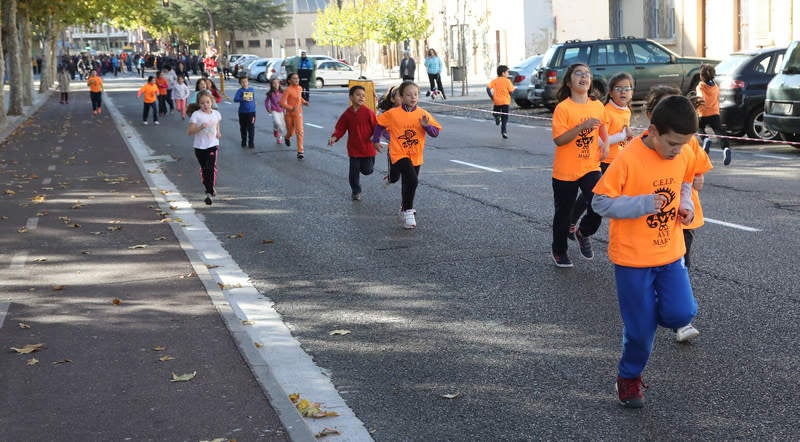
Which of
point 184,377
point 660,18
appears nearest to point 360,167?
point 184,377

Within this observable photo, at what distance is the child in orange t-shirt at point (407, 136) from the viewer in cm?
1095

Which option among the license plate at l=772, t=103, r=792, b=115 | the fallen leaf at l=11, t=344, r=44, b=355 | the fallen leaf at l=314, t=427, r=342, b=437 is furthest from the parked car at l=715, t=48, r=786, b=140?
the fallen leaf at l=314, t=427, r=342, b=437

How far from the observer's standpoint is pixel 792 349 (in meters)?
6.09

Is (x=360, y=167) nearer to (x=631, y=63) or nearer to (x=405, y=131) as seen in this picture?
(x=405, y=131)

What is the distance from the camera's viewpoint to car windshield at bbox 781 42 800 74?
55.7ft

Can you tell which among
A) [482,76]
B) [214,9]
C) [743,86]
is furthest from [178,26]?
[743,86]

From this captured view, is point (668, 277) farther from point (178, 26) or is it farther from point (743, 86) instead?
point (178, 26)

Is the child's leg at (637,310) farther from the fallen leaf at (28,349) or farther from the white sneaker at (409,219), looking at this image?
the white sneaker at (409,219)

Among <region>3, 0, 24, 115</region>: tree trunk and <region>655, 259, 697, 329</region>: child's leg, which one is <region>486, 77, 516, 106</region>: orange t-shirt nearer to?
<region>655, 259, 697, 329</region>: child's leg

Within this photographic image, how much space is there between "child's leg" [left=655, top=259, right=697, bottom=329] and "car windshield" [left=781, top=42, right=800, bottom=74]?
42.9 ft

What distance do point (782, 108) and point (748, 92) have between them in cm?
213

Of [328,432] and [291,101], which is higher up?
[291,101]

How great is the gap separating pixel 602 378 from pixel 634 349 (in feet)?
2.27

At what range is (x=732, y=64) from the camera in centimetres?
1948
